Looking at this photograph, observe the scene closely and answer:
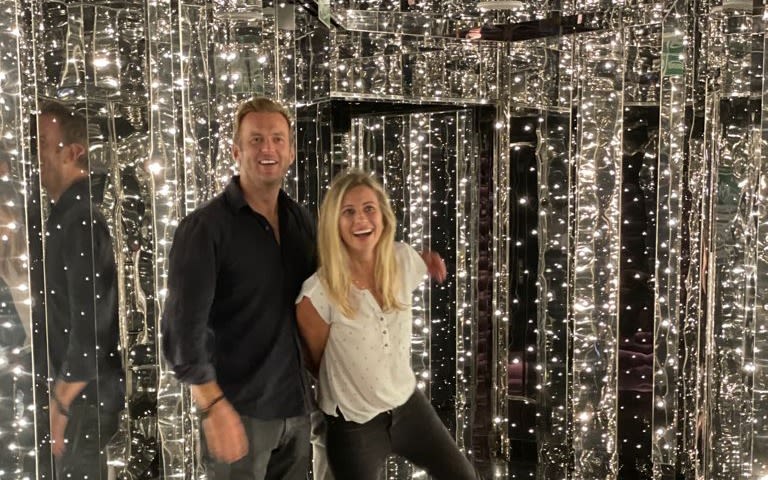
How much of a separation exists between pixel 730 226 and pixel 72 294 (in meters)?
2.06

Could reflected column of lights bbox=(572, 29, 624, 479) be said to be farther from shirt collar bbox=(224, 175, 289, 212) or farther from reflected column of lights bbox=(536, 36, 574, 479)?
shirt collar bbox=(224, 175, 289, 212)

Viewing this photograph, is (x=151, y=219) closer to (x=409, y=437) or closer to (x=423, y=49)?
(x=409, y=437)

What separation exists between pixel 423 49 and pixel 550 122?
0.56 meters

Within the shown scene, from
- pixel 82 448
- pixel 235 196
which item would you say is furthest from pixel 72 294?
pixel 235 196

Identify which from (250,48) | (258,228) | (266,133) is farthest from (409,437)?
(250,48)

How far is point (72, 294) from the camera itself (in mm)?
1475

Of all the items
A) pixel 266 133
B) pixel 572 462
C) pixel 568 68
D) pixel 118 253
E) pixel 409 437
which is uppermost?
pixel 568 68

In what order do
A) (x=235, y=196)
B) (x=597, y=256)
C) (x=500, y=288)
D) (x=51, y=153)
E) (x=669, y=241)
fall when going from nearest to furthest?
(x=51, y=153), (x=235, y=196), (x=669, y=241), (x=597, y=256), (x=500, y=288)

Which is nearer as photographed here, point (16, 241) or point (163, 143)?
point (16, 241)

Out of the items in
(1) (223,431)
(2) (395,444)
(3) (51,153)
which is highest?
(3) (51,153)

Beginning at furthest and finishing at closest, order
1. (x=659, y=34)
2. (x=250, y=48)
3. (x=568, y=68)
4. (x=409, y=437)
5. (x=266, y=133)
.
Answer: (x=568, y=68), (x=659, y=34), (x=250, y=48), (x=409, y=437), (x=266, y=133)

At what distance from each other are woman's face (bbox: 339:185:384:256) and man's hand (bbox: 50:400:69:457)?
0.71 meters

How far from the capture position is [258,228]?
68.6 inches

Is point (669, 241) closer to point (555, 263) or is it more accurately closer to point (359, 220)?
point (555, 263)
